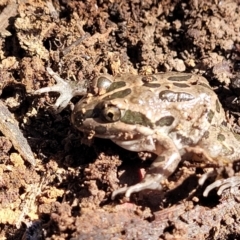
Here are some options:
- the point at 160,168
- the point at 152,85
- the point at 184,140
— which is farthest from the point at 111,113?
the point at 184,140

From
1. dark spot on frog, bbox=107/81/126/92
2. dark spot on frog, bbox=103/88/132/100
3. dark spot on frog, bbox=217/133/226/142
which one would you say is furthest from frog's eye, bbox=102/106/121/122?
dark spot on frog, bbox=217/133/226/142

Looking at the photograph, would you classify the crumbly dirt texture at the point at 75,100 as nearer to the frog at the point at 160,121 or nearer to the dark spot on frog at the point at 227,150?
the frog at the point at 160,121

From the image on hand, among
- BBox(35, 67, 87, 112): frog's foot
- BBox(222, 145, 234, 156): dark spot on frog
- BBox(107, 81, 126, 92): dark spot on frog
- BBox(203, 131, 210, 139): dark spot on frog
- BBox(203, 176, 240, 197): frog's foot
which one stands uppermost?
BBox(107, 81, 126, 92): dark spot on frog

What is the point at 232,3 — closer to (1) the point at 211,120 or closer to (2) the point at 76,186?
(1) the point at 211,120

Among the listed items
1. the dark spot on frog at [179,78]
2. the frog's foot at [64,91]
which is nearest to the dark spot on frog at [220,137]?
the dark spot on frog at [179,78]

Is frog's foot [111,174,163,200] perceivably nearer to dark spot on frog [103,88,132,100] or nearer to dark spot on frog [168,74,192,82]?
dark spot on frog [103,88,132,100]

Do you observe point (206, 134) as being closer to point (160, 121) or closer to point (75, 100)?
point (160, 121)
